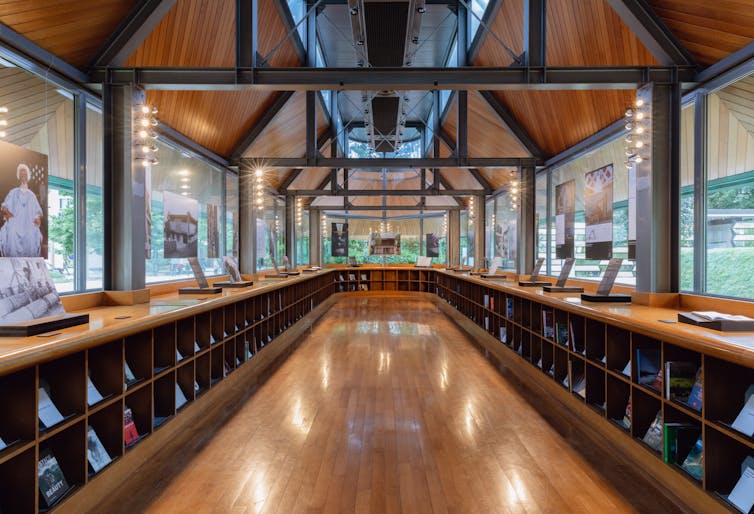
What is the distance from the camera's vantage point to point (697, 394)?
2609mm

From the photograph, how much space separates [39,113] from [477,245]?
10870 mm

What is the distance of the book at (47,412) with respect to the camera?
2309mm

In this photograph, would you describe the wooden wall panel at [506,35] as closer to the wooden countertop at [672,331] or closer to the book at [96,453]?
the wooden countertop at [672,331]

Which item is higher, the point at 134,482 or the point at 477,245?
the point at 477,245

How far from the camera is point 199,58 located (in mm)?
5953

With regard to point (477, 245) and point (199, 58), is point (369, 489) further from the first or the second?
point (477, 245)

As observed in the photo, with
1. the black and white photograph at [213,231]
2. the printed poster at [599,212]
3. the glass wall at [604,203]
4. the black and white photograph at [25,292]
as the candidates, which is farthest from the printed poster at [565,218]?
the black and white photograph at [25,292]

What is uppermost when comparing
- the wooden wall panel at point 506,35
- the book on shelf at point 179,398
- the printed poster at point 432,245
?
the wooden wall panel at point 506,35

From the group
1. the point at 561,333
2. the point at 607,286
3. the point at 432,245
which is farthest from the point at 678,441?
the point at 432,245

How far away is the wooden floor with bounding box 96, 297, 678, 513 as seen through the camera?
2.56 meters

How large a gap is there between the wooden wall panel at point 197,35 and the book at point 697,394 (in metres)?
5.79

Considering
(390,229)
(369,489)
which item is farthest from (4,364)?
(390,229)

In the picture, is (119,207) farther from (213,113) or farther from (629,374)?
(629,374)

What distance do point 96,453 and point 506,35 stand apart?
7.19 meters
